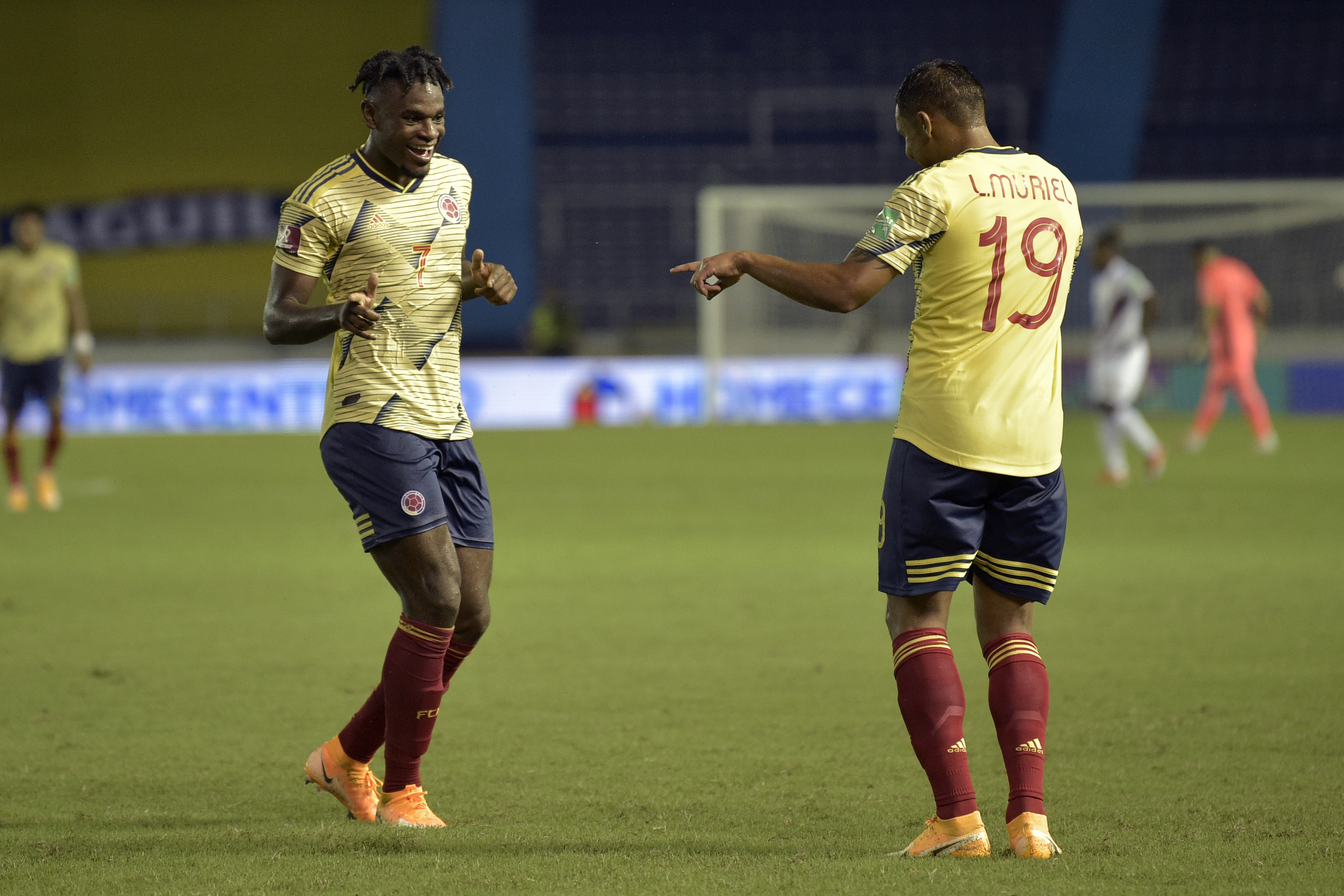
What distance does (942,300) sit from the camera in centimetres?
365

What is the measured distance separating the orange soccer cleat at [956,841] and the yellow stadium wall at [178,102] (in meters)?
29.1

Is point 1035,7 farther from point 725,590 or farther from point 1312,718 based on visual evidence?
point 1312,718

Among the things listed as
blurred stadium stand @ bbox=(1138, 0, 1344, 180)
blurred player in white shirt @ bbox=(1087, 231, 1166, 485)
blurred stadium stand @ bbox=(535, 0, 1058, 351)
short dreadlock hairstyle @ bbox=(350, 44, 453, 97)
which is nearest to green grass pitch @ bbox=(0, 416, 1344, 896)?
blurred player in white shirt @ bbox=(1087, 231, 1166, 485)

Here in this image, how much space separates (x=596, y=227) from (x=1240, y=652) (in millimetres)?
25070

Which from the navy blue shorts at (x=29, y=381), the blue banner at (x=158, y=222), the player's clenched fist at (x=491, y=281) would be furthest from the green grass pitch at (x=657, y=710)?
the blue banner at (x=158, y=222)

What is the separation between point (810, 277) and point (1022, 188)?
0.58 metres

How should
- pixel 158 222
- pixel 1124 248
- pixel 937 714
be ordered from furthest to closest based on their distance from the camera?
pixel 158 222
pixel 1124 248
pixel 937 714

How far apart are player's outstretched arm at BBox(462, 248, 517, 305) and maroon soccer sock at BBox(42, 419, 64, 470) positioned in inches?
340

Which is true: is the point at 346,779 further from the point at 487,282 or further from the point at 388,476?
the point at 487,282

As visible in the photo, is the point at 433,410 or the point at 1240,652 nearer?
the point at 433,410

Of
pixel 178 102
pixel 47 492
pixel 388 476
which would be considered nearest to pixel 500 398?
pixel 47 492

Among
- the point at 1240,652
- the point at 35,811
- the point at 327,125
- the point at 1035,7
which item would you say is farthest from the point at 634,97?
the point at 35,811

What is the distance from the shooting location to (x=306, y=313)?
12.7 ft

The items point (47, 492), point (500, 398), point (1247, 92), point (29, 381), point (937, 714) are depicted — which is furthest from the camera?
point (1247, 92)
